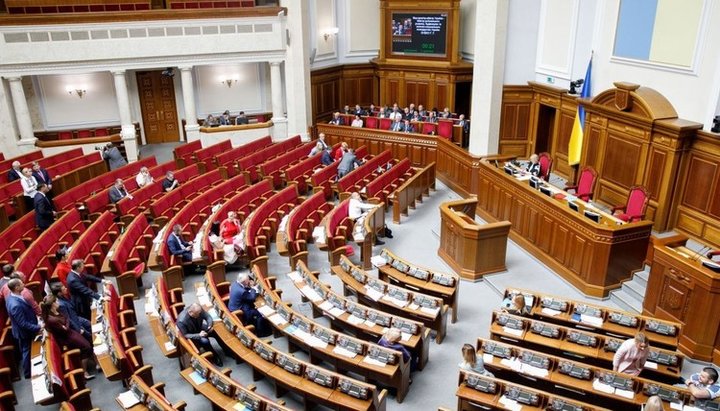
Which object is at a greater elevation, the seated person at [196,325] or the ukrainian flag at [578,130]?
the ukrainian flag at [578,130]

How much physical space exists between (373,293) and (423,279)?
0.80m

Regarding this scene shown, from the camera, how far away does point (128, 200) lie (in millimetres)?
9891

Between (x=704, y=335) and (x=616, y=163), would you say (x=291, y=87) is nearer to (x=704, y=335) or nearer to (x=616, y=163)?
(x=616, y=163)

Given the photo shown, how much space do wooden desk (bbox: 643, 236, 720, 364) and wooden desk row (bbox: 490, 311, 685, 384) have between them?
0.82 meters

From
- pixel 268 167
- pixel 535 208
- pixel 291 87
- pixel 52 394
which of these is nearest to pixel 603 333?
pixel 535 208

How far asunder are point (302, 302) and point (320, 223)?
2.35 meters

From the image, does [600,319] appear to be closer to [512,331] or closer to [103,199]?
[512,331]

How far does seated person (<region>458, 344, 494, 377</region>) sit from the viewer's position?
5281mm

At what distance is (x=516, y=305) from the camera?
254 inches

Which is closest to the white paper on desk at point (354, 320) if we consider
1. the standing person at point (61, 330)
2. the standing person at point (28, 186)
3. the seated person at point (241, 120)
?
the standing person at point (61, 330)

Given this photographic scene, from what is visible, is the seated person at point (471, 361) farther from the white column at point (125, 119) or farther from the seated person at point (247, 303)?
the white column at point (125, 119)

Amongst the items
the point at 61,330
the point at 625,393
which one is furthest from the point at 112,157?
the point at 625,393

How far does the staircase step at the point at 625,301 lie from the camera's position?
7.44 metres

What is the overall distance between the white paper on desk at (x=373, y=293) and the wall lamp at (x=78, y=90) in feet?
38.4
